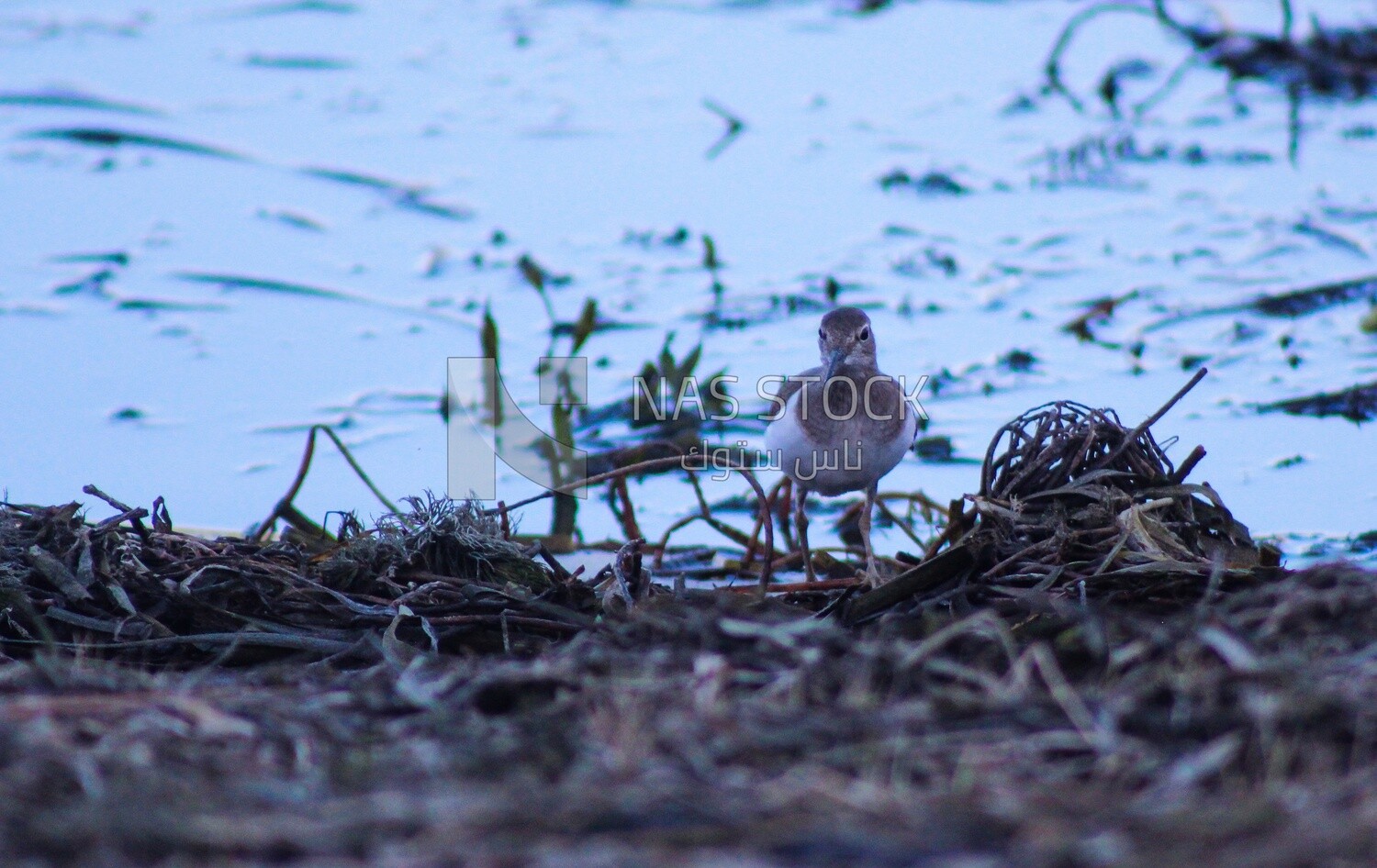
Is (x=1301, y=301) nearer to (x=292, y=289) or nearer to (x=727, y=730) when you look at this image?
(x=292, y=289)

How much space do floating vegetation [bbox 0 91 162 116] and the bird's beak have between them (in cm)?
601

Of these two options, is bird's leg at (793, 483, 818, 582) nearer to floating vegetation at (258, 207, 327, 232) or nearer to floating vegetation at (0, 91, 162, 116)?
floating vegetation at (258, 207, 327, 232)

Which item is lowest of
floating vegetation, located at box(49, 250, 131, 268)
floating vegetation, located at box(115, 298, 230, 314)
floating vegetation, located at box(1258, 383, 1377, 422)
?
floating vegetation, located at box(1258, 383, 1377, 422)

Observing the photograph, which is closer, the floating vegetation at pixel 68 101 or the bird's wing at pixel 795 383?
the bird's wing at pixel 795 383

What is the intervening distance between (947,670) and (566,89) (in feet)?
27.0

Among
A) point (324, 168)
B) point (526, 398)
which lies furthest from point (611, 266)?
point (324, 168)

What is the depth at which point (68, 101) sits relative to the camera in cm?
980

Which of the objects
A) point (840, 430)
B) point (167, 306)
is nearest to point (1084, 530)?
point (840, 430)

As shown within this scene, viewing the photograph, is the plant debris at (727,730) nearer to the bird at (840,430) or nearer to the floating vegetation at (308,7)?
the bird at (840,430)

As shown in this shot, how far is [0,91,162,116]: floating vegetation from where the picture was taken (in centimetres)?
969

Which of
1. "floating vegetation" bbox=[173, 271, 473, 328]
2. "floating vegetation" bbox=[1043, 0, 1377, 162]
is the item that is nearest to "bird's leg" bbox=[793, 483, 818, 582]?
"floating vegetation" bbox=[173, 271, 473, 328]

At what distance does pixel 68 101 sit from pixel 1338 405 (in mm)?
7811

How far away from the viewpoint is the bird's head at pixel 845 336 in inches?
216

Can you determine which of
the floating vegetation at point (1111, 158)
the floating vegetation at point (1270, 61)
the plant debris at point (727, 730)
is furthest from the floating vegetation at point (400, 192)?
the plant debris at point (727, 730)
